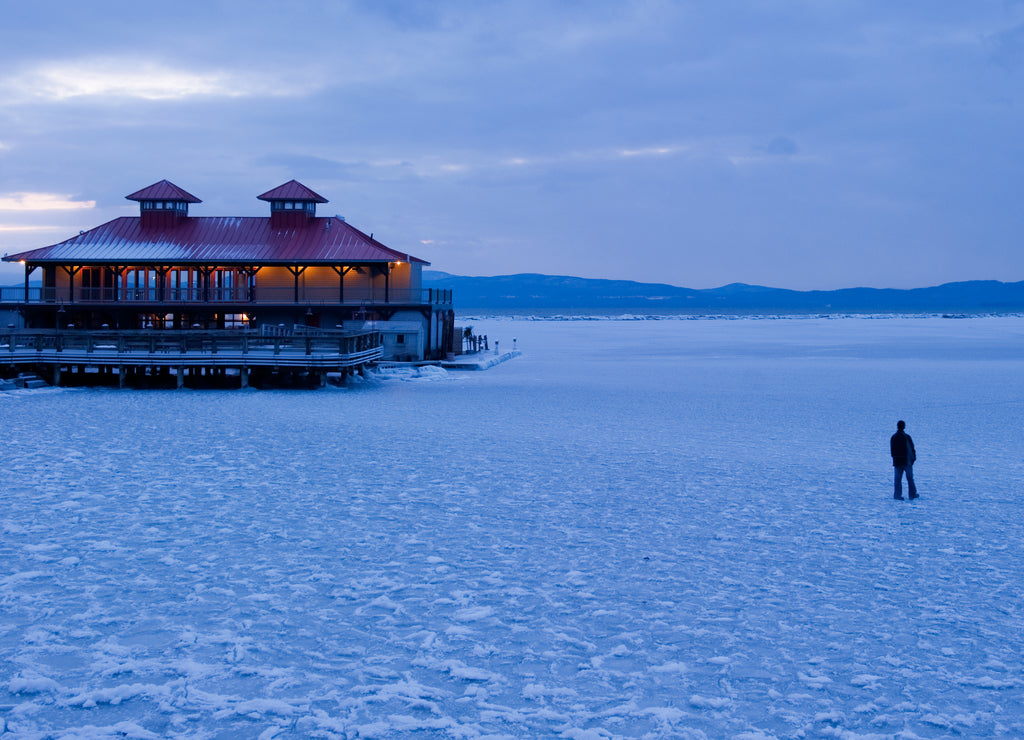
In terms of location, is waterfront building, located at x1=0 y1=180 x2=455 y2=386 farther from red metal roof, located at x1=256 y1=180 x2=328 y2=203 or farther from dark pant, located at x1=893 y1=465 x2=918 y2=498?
dark pant, located at x1=893 y1=465 x2=918 y2=498

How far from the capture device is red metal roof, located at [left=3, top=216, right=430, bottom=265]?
160ft

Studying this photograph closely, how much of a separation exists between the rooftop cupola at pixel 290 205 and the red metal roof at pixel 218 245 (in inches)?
17.7

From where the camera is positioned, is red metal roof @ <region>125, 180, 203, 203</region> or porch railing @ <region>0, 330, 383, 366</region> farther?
red metal roof @ <region>125, 180, 203, 203</region>

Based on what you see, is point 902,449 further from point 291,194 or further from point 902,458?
point 291,194

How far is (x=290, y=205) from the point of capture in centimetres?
5319

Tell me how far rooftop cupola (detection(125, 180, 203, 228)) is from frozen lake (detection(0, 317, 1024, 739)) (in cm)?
3158

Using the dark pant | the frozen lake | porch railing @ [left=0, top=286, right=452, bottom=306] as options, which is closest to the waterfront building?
porch railing @ [left=0, top=286, right=452, bottom=306]

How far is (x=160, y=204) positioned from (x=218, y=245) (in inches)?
216

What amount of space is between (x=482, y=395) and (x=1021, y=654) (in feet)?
87.1

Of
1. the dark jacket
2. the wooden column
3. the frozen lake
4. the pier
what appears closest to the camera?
the frozen lake

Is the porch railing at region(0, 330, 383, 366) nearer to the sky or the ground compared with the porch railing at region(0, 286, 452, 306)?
nearer to the ground

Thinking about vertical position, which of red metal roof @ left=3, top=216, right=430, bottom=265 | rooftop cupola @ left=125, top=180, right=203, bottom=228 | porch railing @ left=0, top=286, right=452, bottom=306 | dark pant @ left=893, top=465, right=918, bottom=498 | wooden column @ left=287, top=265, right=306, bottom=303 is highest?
rooftop cupola @ left=125, top=180, right=203, bottom=228

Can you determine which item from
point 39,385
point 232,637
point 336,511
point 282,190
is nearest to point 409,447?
point 336,511

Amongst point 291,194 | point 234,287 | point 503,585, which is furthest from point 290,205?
point 503,585
